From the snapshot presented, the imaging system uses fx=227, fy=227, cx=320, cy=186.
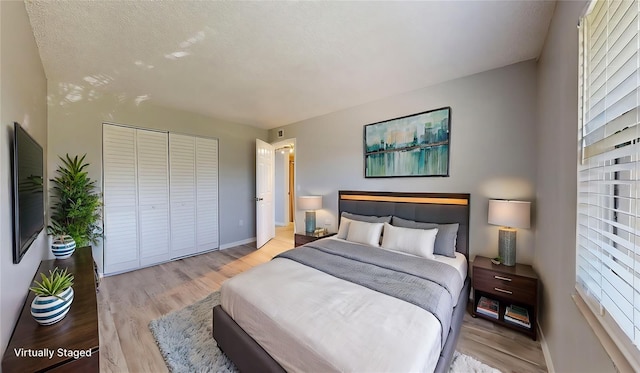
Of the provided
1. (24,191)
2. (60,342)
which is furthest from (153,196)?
(60,342)

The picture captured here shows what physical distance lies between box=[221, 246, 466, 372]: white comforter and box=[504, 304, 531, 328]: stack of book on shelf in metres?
1.33

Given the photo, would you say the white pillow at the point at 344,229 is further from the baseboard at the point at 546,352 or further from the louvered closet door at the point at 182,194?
the louvered closet door at the point at 182,194

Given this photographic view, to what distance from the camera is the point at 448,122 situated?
269 centimetres

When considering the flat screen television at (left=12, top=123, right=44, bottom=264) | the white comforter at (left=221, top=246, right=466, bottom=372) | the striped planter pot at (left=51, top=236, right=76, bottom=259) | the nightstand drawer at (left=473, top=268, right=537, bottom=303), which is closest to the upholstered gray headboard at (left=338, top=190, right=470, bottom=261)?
the nightstand drawer at (left=473, top=268, right=537, bottom=303)

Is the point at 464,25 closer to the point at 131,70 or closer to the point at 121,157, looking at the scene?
the point at 131,70

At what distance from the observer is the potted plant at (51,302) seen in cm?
125

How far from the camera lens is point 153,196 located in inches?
141

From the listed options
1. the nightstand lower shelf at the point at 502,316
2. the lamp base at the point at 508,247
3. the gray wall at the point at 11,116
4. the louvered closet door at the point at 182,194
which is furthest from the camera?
the louvered closet door at the point at 182,194

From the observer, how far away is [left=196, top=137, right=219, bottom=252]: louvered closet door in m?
4.09

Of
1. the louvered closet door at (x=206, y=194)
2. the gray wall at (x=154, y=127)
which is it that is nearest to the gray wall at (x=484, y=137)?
the gray wall at (x=154, y=127)

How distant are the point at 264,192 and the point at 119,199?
7.31 feet

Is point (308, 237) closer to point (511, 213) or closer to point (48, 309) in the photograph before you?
point (511, 213)

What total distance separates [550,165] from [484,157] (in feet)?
2.45

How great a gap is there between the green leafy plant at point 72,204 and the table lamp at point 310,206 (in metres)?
2.73
